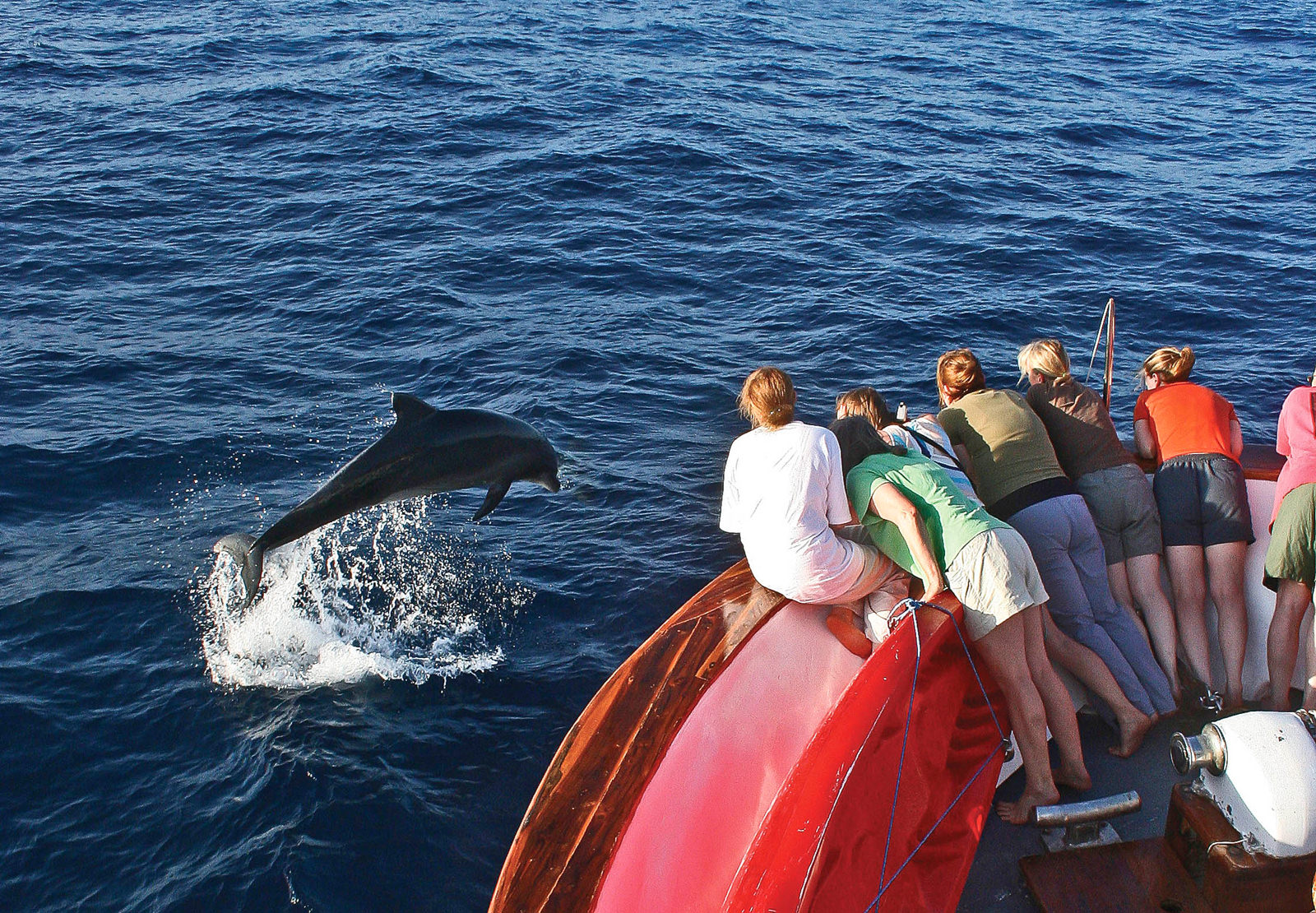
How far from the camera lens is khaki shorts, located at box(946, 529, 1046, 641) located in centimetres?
471

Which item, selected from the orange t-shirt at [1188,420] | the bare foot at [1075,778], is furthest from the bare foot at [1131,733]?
the orange t-shirt at [1188,420]

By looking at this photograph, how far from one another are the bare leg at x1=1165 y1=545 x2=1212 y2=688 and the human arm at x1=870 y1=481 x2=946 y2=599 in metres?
2.02

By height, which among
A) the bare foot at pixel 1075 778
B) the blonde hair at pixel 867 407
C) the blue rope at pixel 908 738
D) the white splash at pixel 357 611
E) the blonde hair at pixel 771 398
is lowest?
the white splash at pixel 357 611

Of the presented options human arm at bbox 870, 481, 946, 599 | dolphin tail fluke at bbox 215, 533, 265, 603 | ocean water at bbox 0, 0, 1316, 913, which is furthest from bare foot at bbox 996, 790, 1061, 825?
dolphin tail fluke at bbox 215, 533, 265, 603

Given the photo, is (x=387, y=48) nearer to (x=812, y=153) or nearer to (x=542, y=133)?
(x=542, y=133)

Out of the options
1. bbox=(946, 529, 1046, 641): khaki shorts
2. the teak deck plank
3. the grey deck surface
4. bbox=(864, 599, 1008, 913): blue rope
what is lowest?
the grey deck surface

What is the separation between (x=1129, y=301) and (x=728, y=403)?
5.89 meters

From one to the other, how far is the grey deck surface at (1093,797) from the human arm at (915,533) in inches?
50.4

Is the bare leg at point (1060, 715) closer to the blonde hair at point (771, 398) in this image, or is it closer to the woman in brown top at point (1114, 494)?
the woman in brown top at point (1114, 494)

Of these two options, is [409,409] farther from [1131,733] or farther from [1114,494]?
[1131,733]

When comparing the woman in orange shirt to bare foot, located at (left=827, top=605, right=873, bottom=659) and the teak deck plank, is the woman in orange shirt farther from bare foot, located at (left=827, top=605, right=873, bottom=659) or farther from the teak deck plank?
bare foot, located at (left=827, top=605, right=873, bottom=659)

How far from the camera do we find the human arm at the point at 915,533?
4.79 meters

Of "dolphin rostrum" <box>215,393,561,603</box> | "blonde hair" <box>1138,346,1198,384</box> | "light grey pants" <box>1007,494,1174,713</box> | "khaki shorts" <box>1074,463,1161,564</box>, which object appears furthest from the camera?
"dolphin rostrum" <box>215,393,561,603</box>

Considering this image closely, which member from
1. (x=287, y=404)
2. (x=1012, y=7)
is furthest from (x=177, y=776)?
(x=1012, y=7)
